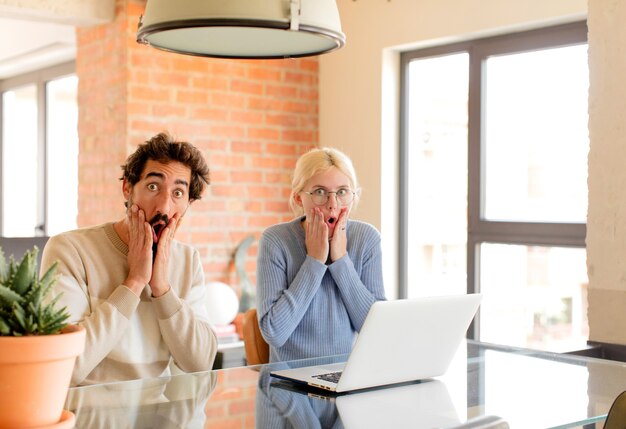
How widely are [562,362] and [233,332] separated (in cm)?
216

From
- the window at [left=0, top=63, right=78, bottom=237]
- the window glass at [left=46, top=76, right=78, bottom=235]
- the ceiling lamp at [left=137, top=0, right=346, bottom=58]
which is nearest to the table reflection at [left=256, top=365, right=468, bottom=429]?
the ceiling lamp at [left=137, top=0, right=346, bottom=58]

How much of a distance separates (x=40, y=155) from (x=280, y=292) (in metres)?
4.47

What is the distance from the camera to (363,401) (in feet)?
5.68

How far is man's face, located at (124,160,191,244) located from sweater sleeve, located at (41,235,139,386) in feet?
0.67

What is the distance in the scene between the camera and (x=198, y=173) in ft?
7.72

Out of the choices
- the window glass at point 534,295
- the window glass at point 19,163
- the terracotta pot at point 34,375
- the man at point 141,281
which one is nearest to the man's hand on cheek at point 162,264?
the man at point 141,281

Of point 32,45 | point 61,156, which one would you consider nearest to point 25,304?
point 32,45

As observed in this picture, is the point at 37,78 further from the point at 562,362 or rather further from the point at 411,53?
the point at 562,362

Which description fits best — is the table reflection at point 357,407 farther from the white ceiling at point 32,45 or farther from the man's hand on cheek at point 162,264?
the white ceiling at point 32,45

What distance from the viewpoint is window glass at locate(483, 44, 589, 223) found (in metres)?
3.65

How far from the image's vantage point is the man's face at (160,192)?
7.32ft

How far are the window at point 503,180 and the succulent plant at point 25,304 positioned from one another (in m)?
2.81

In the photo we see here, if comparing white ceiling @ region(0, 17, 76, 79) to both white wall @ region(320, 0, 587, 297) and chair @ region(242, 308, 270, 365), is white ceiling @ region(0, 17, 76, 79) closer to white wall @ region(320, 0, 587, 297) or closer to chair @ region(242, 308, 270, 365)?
white wall @ region(320, 0, 587, 297)

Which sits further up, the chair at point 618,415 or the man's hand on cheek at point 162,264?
the man's hand on cheek at point 162,264
